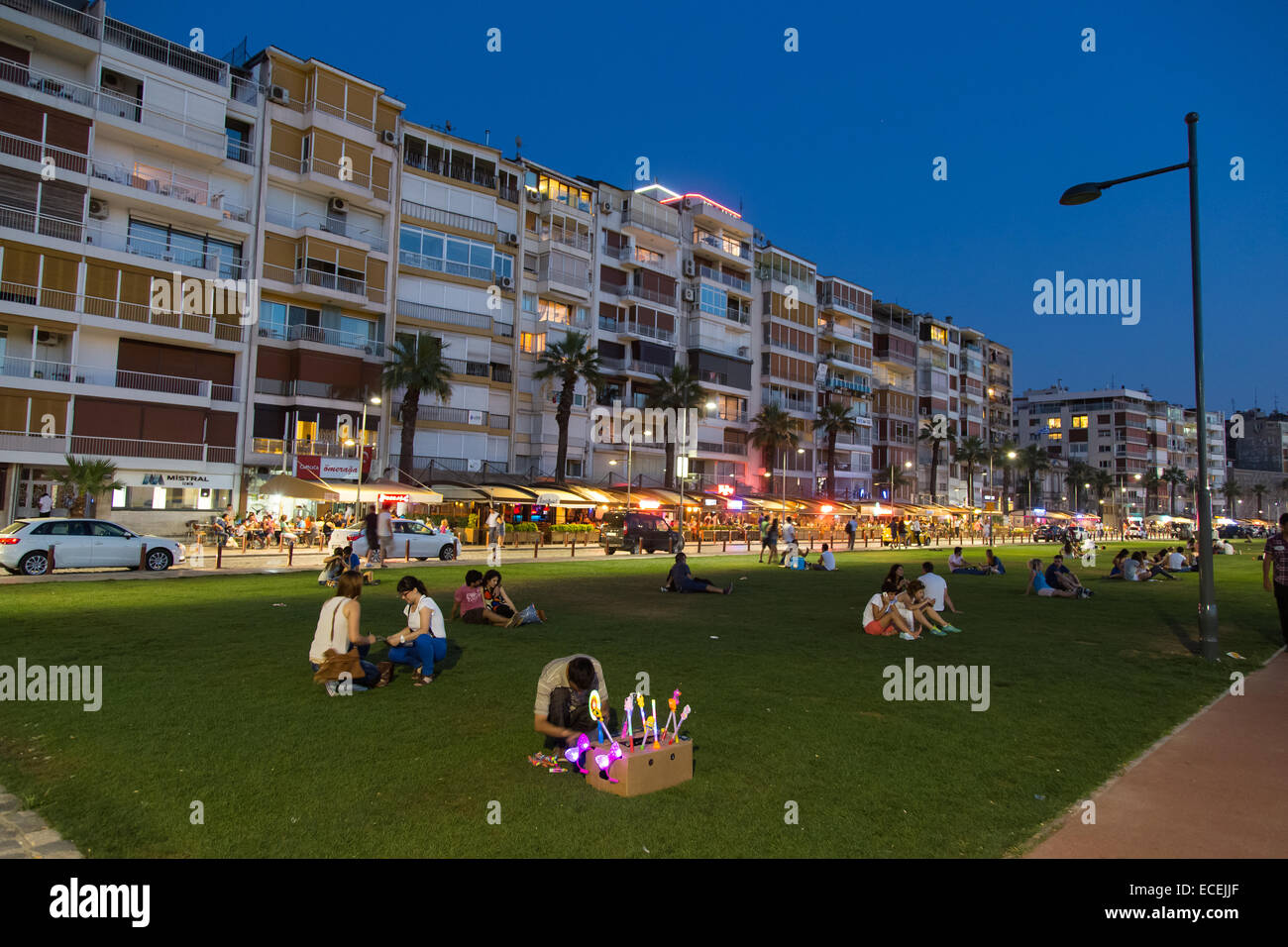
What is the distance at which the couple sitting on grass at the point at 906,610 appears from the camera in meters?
13.1

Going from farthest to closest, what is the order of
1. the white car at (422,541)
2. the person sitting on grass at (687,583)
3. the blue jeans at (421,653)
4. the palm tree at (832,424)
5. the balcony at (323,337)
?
the palm tree at (832,424) → the balcony at (323,337) → the white car at (422,541) → the person sitting on grass at (687,583) → the blue jeans at (421,653)

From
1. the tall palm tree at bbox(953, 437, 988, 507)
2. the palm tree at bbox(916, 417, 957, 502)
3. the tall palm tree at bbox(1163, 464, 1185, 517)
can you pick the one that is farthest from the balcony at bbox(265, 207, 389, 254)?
the tall palm tree at bbox(1163, 464, 1185, 517)

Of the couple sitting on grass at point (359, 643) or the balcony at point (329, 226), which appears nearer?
the couple sitting on grass at point (359, 643)

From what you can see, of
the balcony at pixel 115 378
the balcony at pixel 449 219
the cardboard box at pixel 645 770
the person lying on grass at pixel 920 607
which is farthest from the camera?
the balcony at pixel 449 219

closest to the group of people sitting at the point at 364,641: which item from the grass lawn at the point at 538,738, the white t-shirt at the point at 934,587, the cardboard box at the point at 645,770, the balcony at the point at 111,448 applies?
the grass lawn at the point at 538,738

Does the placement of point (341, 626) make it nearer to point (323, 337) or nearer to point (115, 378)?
point (115, 378)

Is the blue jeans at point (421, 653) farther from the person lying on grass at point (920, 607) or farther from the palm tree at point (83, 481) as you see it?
the palm tree at point (83, 481)

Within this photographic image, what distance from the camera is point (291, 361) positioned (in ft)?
137

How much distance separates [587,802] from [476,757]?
1346 mm

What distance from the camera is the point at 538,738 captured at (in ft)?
23.3

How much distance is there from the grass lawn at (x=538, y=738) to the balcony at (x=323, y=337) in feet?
96.1

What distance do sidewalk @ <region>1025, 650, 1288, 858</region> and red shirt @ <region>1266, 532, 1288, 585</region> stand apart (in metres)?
4.73
